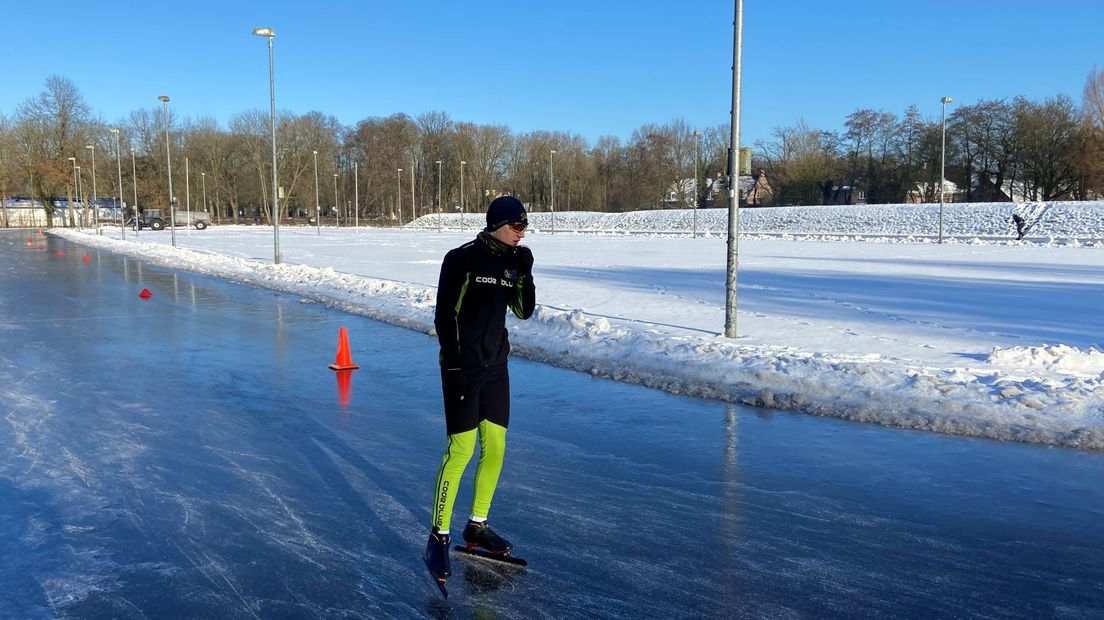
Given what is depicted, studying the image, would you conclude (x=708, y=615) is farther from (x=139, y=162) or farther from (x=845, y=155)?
(x=139, y=162)

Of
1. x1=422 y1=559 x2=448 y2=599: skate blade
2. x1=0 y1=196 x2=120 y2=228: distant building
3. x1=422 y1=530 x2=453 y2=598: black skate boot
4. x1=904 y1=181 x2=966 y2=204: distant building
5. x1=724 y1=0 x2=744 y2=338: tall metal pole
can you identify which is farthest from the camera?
x1=0 y1=196 x2=120 y2=228: distant building

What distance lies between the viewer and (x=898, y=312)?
1524cm

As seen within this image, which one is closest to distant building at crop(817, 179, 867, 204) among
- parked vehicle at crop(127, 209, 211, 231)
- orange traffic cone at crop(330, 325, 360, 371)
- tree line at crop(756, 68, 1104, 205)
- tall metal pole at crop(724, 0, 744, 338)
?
tree line at crop(756, 68, 1104, 205)

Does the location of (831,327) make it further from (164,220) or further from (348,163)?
(348,163)

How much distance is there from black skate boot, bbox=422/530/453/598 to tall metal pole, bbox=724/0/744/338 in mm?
7780

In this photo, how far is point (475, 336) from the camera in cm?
424

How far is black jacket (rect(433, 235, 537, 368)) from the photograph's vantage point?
4.20 meters

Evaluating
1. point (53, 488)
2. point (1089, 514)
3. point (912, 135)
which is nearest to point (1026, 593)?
point (1089, 514)

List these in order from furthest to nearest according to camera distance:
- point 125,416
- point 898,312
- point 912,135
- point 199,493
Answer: point 912,135 < point 898,312 < point 125,416 < point 199,493

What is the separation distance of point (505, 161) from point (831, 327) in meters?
99.8

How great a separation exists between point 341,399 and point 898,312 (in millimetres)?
10787

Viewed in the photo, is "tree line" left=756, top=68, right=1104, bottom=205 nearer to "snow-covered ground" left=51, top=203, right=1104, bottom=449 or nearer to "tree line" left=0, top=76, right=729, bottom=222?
"tree line" left=0, top=76, right=729, bottom=222

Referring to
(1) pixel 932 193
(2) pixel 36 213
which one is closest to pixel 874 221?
(1) pixel 932 193

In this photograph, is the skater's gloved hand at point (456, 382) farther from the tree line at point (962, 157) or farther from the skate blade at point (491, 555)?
the tree line at point (962, 157)
